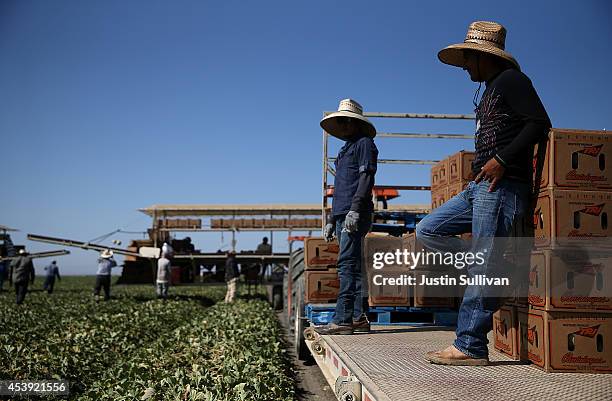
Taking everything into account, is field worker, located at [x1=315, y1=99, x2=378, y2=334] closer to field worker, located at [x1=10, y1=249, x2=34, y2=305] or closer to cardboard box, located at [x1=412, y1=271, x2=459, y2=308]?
cardboard box, located at [x1=412, y1=271, x2=459, y2=308]

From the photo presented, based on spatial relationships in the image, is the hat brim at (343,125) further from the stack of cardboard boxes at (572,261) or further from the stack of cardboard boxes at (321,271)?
the stack of cardboard boxes at (572,261)

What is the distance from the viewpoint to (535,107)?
3.43m

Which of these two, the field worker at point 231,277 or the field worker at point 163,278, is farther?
the field worker at point 163,278

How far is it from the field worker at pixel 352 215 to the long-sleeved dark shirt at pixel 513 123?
154 cm

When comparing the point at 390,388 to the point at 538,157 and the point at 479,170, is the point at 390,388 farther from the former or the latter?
the point at 538,157

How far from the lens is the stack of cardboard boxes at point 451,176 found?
561 cm

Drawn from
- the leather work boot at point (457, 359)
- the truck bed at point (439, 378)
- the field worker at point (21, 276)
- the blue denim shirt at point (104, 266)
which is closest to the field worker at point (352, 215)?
the truck bed at point (439, 378)

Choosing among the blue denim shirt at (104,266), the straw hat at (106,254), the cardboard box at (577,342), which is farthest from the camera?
the straw hat at (106,254)

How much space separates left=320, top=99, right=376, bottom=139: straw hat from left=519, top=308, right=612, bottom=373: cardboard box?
273 cm

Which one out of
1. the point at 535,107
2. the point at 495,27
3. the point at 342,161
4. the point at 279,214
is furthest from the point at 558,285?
the point at 279,214

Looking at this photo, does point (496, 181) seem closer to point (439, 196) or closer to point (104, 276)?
point (439, 196)

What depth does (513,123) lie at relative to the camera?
3480 mm

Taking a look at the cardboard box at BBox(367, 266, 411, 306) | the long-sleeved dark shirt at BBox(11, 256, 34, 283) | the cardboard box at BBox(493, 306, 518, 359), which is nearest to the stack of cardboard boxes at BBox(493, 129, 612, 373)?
the cardboard box at BBox(493, 306, 518, 359)

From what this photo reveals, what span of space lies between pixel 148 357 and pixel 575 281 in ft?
19.4
